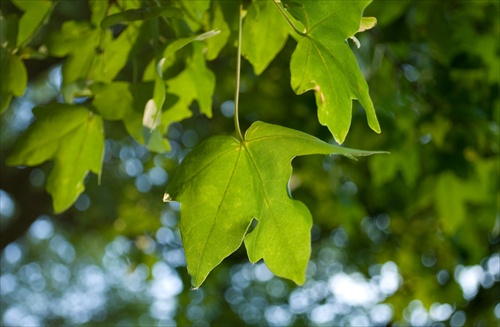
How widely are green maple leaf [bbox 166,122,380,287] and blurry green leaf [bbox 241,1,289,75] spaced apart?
309 millimetres

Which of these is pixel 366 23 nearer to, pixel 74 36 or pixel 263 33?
pixel 263 33

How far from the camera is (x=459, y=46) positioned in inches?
81.8

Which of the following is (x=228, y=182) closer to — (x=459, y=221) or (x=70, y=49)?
(x=70, y=49)

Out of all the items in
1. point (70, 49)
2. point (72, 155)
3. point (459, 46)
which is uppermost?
point (70, 49)

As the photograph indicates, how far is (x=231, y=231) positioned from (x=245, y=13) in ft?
1.33

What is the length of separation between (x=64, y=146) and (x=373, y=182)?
5.22 ft

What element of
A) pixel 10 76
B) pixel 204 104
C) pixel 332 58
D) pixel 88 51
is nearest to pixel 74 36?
pixel 88 51

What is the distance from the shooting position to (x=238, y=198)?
0.90m

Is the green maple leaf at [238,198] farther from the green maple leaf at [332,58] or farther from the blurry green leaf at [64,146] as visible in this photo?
the blurry green leaf at [64,146]

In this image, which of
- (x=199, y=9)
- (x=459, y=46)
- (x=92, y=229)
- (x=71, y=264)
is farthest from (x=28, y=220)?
(x=71, y=264)

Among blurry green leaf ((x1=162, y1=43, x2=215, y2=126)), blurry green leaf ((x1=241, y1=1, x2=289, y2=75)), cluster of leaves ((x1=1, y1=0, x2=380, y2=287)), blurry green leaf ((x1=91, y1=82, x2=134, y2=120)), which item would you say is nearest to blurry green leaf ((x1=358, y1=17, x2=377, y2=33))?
cluster of leaves ((x1=1, y1=0, x2=380, y2=287))

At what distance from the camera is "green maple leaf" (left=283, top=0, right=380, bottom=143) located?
0.94 metres

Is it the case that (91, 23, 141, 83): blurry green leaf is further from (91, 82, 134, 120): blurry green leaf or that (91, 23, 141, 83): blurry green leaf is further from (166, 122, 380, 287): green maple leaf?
(166, 122, 380, 287): green maple leaf

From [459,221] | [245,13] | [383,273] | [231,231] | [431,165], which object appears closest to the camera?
[231,231]
